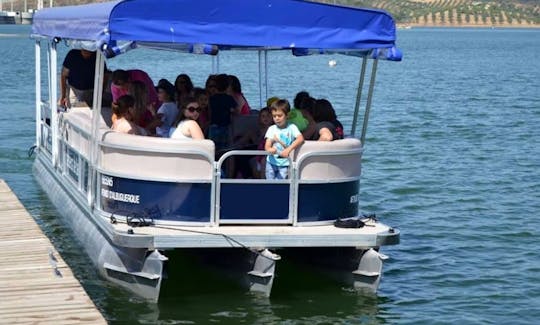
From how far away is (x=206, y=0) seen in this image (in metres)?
10.1

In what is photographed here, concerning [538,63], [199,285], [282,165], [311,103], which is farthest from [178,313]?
[538,63]

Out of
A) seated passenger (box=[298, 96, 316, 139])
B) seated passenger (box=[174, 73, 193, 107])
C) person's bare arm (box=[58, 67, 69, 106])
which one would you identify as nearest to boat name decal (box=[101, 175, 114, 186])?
seated passenger (box=[298, 96, 316, 139])

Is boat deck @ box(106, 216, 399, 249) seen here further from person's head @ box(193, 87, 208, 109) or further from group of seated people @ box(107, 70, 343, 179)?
person's head @ box(193, 87, 208, 109)

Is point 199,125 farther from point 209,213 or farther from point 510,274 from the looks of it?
point 510,274

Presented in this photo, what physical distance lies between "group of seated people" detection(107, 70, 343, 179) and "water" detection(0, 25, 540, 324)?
1351 mm

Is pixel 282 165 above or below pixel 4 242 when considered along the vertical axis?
above

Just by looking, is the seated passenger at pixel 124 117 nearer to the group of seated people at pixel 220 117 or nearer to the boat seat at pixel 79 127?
the group of seated people at pixel 220 117

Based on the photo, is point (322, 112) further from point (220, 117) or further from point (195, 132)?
point (195, 132)

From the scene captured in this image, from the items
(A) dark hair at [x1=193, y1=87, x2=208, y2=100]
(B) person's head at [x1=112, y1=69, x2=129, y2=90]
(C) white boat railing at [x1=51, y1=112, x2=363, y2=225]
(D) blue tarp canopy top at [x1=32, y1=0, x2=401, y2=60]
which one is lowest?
(C) white boat railing at [x1=51, y1=112, x2=363, y2=225]

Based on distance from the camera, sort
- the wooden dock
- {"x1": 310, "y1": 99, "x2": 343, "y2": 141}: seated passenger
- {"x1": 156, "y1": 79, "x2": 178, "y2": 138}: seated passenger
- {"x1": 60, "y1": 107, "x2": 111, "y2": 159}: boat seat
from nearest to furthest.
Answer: the wooden dock
{"x1": 310, "y1": 99, "x2": 343, "y2": 141}: seated passenger
{"x1": 60, "y1": 107, "x2": 111, "y2": 159}: boat seat
{"x1": 156, "y1": 79, "x2": 178, "y2": 138}: seated passenger

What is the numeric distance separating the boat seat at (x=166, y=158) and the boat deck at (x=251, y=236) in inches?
18.7

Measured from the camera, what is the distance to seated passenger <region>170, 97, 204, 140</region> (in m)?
10.6

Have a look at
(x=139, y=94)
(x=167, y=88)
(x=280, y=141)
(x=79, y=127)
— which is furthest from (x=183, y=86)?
(x=280, y=141)

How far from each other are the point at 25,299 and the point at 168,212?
69.3 inches
